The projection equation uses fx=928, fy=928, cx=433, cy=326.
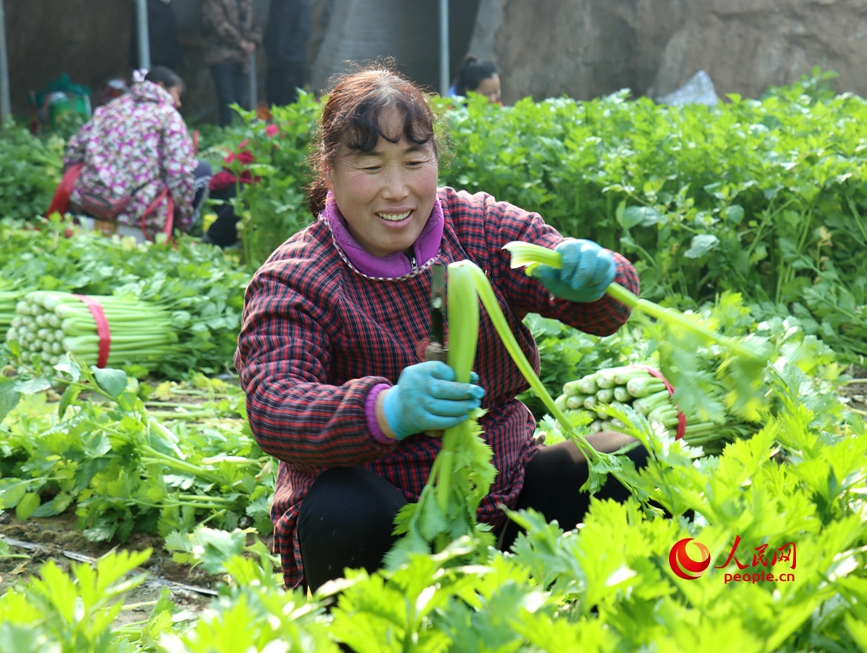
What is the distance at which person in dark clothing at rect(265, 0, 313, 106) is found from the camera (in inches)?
450

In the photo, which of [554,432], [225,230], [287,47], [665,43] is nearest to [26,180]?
[225,230]

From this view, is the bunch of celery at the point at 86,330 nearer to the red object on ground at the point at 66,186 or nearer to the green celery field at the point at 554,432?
the green celery field at the point at 554,432

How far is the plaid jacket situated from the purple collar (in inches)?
0.6

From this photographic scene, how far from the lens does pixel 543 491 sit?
2133 mm

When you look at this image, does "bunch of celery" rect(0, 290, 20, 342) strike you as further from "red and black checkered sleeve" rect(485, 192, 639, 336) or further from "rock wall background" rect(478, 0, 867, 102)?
"rock wall background" rect(478, 0, 867, 102)

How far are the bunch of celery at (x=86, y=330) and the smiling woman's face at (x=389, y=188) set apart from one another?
2251mm

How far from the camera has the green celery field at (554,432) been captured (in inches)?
37.2

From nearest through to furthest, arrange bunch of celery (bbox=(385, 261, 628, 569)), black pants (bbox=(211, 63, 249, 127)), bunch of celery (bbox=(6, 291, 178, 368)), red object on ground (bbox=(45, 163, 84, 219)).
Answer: bunch of celery (bbox=(385, 261, 628, 569)), bunch of celery (bbox=(6, 291, 178, 368)), red object on ground (bbox=(45, 163, 84, 219)), black pants (bbox=(211, 63, 249, 127))

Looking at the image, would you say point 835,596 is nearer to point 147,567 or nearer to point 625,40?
point 147,567

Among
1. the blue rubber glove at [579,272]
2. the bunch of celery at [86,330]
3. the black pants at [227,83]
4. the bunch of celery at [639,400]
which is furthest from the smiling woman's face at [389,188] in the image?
the black pants at [227,83]

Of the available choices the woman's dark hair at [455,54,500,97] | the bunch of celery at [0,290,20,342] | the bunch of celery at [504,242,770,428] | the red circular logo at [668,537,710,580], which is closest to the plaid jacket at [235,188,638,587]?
the bunch of celery at [504,242,770,428]

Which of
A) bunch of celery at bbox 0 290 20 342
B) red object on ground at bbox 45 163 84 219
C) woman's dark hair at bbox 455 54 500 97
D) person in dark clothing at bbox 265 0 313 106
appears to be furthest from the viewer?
person in dark clothing at bbox 265 0 313 106

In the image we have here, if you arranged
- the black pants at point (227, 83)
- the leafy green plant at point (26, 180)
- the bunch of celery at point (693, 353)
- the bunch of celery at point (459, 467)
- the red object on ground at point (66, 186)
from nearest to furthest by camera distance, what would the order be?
the bunch of celery at point (459, 467)
the bunch of celery at point (693, 353)
the red object on ground at point (66, 186)
the leafy green plant at point (26, 180)
the black pants at point (227, 83)

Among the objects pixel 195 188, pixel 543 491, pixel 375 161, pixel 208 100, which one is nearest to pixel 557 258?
pixel 375 161
